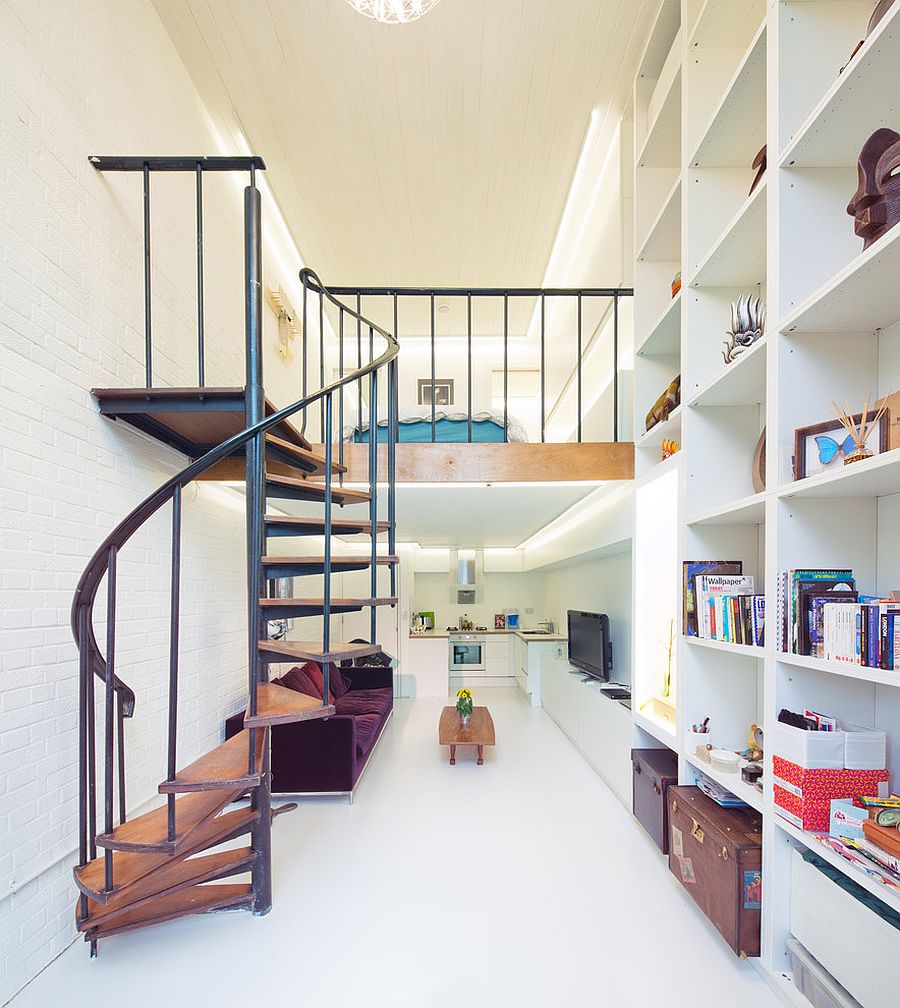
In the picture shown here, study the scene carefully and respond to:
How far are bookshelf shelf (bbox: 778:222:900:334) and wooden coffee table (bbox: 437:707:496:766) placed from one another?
3.56 m

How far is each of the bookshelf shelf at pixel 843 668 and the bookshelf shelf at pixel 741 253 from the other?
1.43 m

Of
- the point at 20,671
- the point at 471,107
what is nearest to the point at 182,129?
the point at 471,107

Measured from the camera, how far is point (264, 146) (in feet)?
13.3

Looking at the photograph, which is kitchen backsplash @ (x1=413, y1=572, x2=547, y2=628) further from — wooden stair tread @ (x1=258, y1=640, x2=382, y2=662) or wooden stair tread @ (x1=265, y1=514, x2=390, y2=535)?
wooden stair tread @ (x1=258, y1=640, x2=382, y2=662)

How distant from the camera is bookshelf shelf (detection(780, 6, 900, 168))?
1.42 metres

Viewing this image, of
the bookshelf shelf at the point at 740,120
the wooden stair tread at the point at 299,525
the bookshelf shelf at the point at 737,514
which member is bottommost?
the wooden stair tread at the point at 299,525

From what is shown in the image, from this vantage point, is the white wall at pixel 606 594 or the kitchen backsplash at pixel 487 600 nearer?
the white wall at pixel 606 594

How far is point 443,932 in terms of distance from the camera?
7.47 ft

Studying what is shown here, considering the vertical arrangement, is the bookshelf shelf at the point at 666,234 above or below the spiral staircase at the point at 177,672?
above

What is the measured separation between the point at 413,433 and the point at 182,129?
2.13 metres

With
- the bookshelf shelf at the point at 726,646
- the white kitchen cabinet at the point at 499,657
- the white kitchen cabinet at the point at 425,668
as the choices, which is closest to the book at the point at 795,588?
the bookshelf shelf at the point at 726,646

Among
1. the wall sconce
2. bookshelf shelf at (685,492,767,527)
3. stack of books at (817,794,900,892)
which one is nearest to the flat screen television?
bookshelf shelf at (685,492,767,527)

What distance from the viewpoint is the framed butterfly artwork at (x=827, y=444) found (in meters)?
1.54

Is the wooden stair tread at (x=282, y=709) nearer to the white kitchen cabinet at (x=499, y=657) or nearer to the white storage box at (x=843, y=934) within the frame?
the white storage box at (x=843, y=934)
